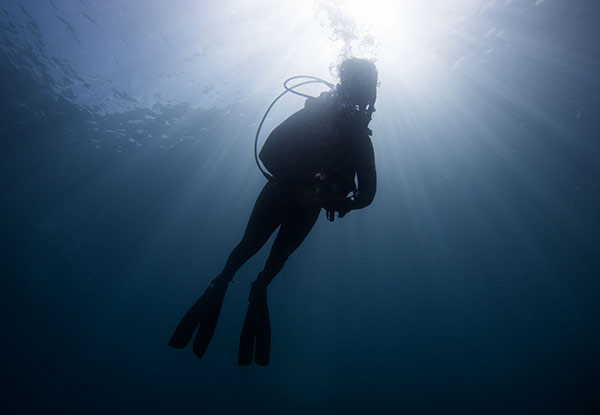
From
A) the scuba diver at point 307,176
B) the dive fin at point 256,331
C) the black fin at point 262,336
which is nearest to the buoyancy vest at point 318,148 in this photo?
the scuba diver at point 307,176

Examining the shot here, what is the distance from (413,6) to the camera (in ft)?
37.7

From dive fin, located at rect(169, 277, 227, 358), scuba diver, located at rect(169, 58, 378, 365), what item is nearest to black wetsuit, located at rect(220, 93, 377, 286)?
scuba diver, located at rect(169, 58, 378, 365)

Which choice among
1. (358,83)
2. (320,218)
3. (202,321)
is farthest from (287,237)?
(320,218)

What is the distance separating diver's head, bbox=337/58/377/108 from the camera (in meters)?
2.12

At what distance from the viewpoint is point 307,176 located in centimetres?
218

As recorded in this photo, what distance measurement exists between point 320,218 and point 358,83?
24.2 m

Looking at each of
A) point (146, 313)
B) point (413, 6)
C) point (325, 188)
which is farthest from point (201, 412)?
point (413, 6)

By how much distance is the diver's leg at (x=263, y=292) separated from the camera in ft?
8.95

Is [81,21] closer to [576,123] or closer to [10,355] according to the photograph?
[576,123]

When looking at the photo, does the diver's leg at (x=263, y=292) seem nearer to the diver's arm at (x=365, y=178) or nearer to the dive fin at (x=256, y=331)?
the dive fin at (x=256, y=331)

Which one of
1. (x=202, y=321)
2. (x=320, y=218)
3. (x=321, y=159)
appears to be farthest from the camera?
(x=320, y=218)

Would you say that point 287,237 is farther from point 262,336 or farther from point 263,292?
point 262,336

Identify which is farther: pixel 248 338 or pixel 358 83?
pixel 248 338

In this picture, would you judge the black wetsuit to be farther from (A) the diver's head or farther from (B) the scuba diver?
(A) the diver's head
